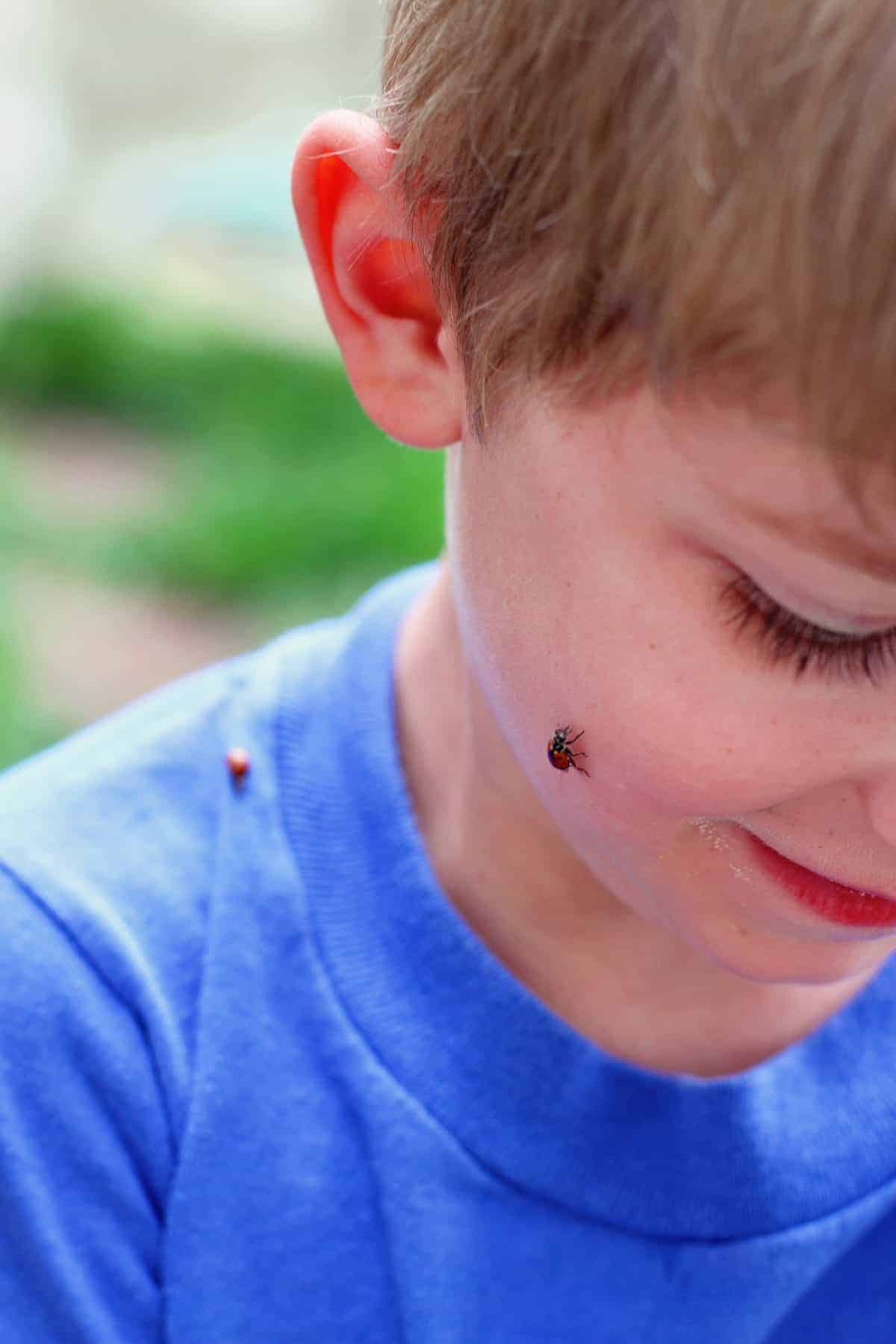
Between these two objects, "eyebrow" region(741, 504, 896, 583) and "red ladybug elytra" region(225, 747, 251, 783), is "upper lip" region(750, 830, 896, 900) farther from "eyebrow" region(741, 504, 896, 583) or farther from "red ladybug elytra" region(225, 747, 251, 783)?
"red ladybug elytra" region(225, 747, 251, 783)

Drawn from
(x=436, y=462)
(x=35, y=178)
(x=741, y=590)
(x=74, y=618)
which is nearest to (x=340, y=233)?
(x=741, y=590)

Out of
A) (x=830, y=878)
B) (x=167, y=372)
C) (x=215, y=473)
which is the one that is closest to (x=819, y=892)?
(x=830, y=878)

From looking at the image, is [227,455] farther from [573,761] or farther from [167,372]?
[573,761]

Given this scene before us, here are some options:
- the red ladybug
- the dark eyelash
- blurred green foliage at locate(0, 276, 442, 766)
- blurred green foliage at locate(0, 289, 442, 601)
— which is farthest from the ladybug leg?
blurred green foliage at locate(0, 289, 442, 601)

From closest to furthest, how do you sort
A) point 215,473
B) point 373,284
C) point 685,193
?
Result: point 685,193
point 373,284
point 215,473

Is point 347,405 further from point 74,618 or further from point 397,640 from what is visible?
point 397,640

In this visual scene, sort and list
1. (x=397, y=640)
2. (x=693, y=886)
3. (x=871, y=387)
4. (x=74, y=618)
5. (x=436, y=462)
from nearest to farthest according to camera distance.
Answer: (x=871, y=387), (x=693, y=886), (x=397, y=640), (x=74, y=618), (x=436, y=462)

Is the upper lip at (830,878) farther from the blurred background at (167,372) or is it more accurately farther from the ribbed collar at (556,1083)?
the blurred background at (167,372)
